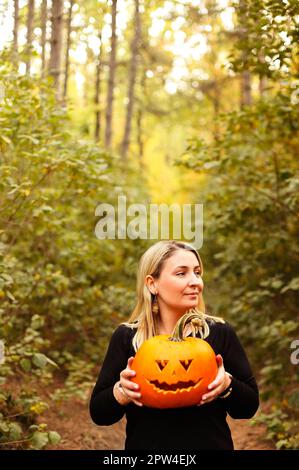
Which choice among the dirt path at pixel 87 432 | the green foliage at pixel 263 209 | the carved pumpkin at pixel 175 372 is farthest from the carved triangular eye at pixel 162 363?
the dirt path at pixel 87 432

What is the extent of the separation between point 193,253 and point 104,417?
0.80 m

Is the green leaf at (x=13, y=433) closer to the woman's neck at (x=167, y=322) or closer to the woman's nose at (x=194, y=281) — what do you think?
the woman's neck at (x=167, y=322)

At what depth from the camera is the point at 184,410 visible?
7.98 ft

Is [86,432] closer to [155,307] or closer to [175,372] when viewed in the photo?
[155,307]

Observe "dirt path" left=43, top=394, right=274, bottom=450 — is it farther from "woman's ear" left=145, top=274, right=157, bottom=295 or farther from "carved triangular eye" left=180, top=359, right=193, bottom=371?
"carved triangular eye" left=180, top=359, right=193, bottom=371

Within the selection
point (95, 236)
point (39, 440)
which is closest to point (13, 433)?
point (39, 440)

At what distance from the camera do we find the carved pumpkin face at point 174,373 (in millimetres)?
2377

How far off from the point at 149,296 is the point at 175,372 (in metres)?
0.38

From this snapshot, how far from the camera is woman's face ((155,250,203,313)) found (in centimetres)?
250

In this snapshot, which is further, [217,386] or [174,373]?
[174,373]

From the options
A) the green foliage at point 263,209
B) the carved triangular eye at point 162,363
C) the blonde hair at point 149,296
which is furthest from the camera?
the green foliage at point 263,209

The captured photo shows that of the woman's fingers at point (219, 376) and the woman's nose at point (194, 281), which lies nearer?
the woman's fingers at point (219, 376)

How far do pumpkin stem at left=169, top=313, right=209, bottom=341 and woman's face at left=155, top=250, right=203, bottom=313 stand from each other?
74mm
